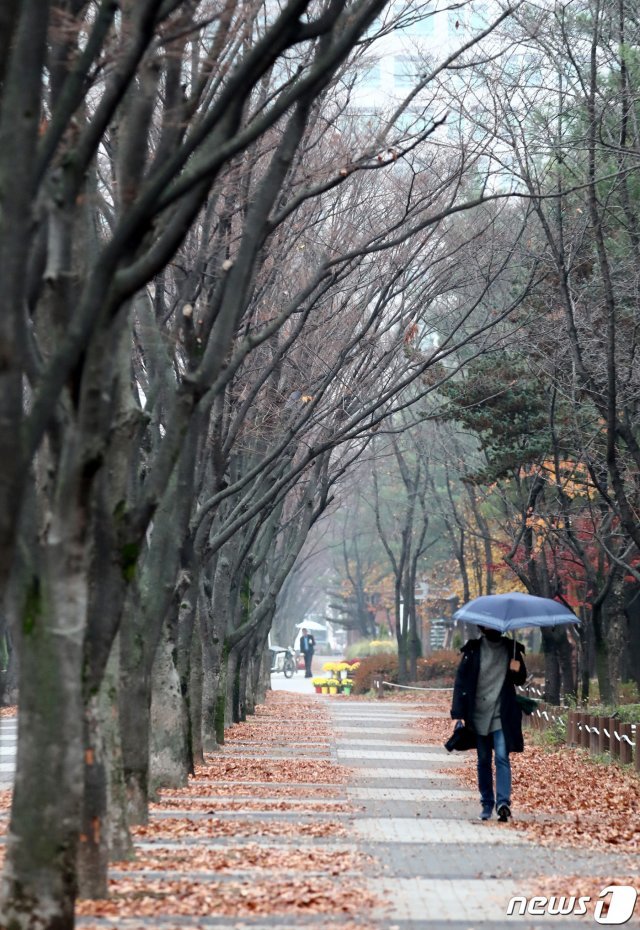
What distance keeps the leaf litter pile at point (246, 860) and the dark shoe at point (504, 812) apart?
137 cm

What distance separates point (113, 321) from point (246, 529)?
675 inches

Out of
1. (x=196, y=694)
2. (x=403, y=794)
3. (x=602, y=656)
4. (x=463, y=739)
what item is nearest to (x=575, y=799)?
(x=403, y=794)

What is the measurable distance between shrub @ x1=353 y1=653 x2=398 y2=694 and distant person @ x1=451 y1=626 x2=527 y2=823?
131 ft

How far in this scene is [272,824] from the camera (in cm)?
1241

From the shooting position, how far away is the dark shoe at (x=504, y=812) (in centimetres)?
1263

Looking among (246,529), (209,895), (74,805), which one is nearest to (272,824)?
(209,895)

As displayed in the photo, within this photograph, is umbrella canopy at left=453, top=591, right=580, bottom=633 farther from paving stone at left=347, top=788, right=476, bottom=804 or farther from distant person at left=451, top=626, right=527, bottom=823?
paving stone at left=347, top=788, right=476, bottom=804

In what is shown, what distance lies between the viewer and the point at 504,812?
497 inches

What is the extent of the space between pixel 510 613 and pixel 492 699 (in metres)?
0.91

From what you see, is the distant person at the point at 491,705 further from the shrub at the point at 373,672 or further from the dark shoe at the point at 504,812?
the shrub at the point at 373,672

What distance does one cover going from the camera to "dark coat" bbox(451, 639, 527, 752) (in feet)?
42.3

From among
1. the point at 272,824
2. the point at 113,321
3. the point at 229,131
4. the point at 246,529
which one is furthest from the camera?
the point at 246,529

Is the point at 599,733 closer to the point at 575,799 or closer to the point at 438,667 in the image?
the point at 575,799

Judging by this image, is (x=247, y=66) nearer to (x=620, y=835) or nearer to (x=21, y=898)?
(x=21, y=898)
